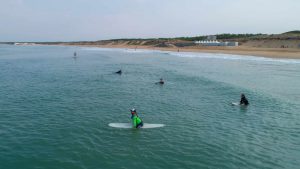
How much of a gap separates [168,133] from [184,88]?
18472 mm

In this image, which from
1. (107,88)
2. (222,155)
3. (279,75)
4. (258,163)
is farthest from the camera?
(279,75)

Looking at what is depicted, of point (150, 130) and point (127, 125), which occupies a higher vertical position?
point (127, 125)

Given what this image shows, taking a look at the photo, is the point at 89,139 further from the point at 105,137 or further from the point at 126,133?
the point at 126,133

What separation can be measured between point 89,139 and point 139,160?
174 inches

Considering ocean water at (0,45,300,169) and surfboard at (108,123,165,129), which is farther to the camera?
surfboard at (108,123,165,129)

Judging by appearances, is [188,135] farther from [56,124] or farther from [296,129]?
[56,124]

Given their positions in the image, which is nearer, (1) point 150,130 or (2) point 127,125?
(1) point 150,130

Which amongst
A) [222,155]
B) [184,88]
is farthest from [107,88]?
[222,155]

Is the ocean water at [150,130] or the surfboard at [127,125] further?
the surfboard at [127,125]

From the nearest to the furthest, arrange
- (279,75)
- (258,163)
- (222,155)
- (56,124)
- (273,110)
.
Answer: (258,163)
(222,155)
(56,124)
(273,110)
(279,75)

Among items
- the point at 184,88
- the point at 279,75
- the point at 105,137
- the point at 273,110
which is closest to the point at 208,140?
the point at 105,137

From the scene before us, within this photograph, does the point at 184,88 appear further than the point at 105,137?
Yes

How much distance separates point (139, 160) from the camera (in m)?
15.2

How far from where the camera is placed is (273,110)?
25688mm
